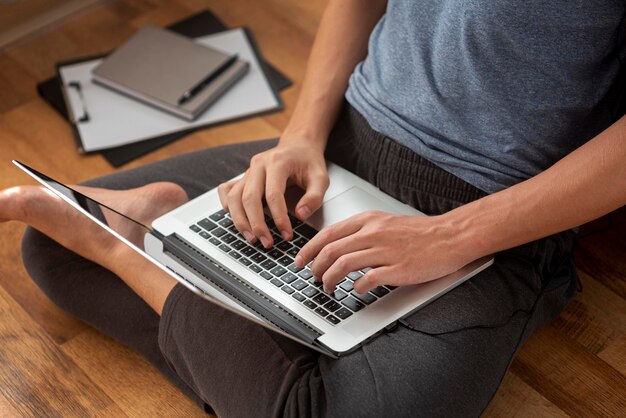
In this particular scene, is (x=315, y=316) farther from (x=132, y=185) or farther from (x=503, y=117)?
(x=132, y=185)

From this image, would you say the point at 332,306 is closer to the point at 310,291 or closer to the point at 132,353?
the point at 310,291

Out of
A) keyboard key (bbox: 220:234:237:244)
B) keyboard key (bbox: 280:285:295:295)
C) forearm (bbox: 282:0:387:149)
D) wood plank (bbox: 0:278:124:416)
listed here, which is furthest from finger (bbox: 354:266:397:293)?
wood plank (bbox: 0:278:124:416)

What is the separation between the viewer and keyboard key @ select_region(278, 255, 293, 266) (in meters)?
1.25

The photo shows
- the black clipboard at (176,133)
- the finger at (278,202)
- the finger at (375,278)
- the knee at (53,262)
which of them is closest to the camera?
the finger at (375,278)

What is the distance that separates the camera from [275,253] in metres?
1.27

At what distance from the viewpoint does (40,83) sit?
210cm

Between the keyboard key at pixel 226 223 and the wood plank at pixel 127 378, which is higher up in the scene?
the keyboard key at pixel 226 223

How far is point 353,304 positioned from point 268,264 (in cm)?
14

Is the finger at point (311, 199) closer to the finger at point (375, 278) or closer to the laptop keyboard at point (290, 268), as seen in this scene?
the laptop keyboard at point (290, 268)

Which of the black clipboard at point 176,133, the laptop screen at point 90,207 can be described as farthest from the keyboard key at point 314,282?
the black clipboard at point 176,133

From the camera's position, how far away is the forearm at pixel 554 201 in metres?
1.15

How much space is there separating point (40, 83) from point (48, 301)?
0.68 m

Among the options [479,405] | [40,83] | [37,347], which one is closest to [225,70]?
[40,83]

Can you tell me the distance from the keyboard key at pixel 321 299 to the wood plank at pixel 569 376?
425 mm
